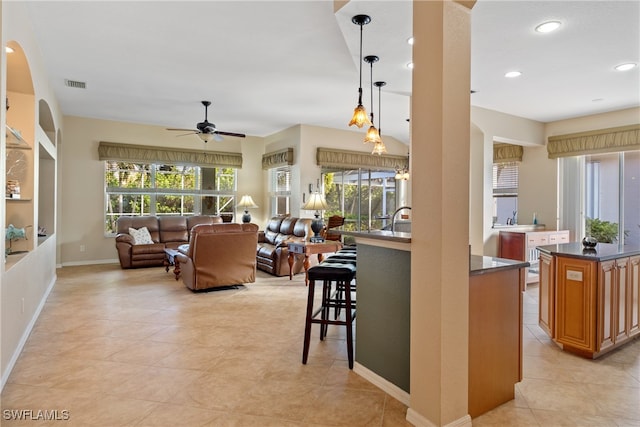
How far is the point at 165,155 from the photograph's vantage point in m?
7.79

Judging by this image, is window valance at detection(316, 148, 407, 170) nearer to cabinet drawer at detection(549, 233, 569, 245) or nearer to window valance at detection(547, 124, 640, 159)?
window valance at detection(547, 124, 640, 159)

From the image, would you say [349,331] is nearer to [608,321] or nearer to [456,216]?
[456,216]

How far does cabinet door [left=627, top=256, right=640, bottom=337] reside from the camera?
10.4ft

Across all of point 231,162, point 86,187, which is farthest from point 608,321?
point 86,187

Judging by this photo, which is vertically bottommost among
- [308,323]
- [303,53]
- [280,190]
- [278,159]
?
[308,323]

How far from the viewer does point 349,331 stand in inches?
106

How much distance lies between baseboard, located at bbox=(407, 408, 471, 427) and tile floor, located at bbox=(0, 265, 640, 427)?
7 cm

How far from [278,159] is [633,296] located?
20.8ft

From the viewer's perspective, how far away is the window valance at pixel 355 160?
303 inches

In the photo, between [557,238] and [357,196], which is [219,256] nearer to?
[357,196]

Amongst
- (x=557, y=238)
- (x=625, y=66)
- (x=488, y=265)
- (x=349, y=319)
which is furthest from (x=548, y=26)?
(x=557, y=238)

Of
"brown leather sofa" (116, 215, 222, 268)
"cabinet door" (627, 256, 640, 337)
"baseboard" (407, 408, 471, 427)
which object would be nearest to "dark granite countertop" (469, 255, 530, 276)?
"baseboard" (407, 408, 471, 427)

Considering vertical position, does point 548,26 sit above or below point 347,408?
above

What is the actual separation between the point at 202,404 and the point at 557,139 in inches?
246
